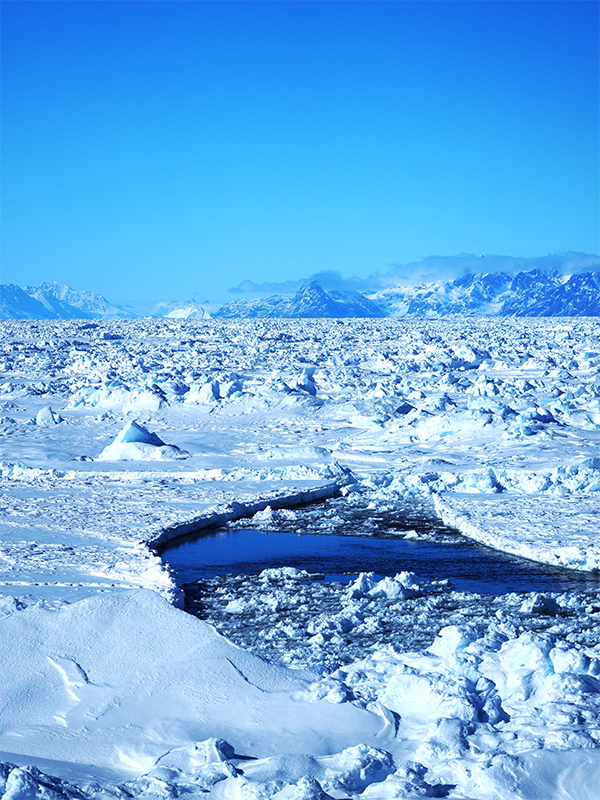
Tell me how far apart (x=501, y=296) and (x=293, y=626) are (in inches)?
6200

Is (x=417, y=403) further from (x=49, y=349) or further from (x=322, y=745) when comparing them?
(x=49, y=349)

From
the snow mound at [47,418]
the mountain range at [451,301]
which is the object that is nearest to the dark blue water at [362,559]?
the snow mound at [47,418]

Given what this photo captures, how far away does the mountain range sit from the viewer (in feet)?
444

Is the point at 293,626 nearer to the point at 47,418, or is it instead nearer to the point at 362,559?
the point at 362,559

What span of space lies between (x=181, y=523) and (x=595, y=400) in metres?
9.20

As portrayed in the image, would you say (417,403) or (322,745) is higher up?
(417,403)

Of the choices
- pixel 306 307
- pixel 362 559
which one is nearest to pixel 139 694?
pixel 362 559

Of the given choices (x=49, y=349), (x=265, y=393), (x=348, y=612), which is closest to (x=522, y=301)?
(x=49, y=349)

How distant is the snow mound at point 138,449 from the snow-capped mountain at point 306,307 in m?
117

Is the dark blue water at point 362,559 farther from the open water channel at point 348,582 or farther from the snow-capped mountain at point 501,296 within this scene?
the snow-capped mountain at point 501,296

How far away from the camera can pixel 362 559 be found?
8.45 m

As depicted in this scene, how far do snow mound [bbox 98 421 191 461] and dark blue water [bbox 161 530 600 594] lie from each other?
3.47 metres

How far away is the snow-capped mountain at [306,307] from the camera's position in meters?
134

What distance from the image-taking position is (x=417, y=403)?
16.3 meters
